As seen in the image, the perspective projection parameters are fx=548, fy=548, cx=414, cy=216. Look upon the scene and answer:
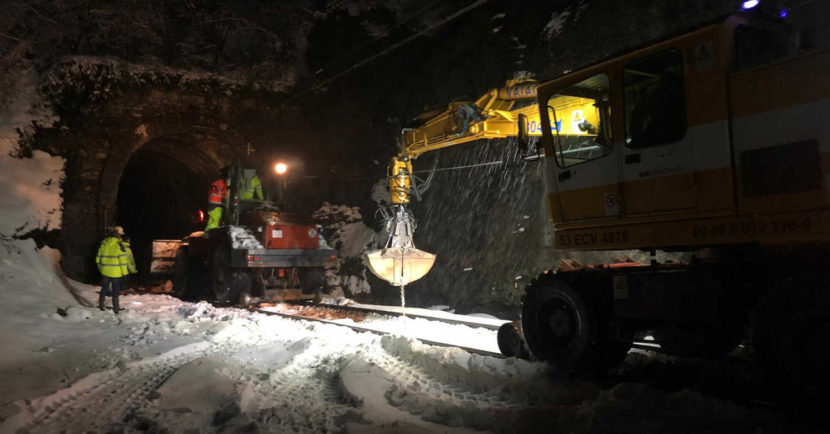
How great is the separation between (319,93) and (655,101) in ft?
57.7

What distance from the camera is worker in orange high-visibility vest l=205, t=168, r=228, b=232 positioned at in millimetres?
15328

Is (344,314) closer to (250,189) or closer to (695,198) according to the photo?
(250,189)

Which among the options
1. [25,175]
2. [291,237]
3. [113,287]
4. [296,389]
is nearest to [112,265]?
[113,287]

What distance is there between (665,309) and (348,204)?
14511 mm

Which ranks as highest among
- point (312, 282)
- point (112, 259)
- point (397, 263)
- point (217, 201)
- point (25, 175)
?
point (25, 175)

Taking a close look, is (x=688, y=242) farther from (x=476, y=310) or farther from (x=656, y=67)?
(x=476, y=310)

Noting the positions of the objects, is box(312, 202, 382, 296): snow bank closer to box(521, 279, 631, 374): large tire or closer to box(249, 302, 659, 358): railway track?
box(249, 302, 659, 358): railway track

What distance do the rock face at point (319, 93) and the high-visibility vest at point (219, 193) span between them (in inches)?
171

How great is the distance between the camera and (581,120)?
621 centimetres

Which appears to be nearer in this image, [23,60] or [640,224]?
[640,224]

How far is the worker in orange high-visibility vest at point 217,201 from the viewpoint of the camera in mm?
15328

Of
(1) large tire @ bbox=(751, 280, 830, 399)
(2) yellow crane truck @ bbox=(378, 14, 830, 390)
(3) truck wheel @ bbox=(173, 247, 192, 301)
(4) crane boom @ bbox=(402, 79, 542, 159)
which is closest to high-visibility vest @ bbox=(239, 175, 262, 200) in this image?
(3) truck wheel @ bbox=(173, 247, 192, 301)

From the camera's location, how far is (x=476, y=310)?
41.2ft

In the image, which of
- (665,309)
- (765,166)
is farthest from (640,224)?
(765,166)
